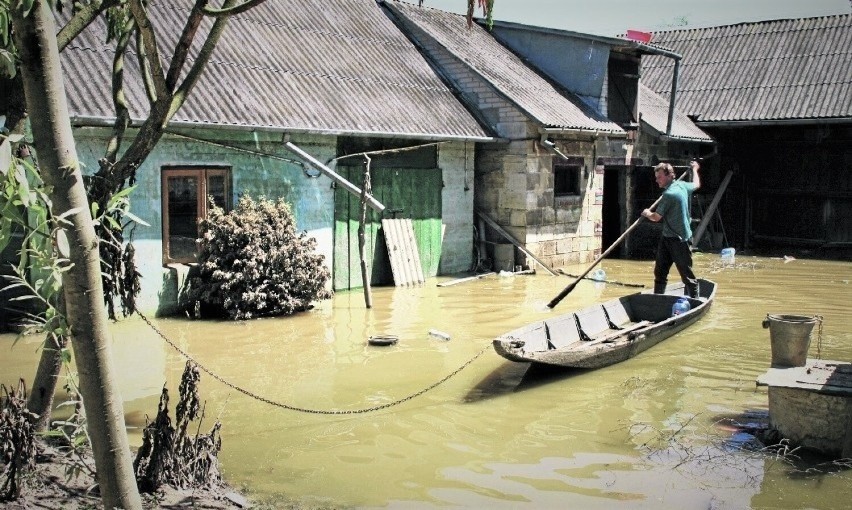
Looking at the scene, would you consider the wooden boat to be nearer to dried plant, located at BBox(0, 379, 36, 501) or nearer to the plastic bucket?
the plastic bucket

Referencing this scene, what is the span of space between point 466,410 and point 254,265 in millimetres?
4831

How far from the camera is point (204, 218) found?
1238 centimetres

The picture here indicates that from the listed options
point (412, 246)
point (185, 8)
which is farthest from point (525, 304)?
point (185, 8)

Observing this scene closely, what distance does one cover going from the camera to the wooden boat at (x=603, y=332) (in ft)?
28.0

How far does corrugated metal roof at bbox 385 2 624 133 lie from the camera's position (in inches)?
668

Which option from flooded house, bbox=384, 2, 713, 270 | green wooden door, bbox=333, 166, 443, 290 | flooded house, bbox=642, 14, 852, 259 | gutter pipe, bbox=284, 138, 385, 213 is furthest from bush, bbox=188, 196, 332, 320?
flooded house, bbox=642, 14, 852, 259

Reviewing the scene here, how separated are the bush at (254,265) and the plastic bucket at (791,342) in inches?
268

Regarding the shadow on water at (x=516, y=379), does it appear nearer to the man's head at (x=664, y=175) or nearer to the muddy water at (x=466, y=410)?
the muddy water at (x=466, y=410)

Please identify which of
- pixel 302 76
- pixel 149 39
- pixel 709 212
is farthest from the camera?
pixel 709 212

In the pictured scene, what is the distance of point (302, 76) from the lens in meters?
14.9

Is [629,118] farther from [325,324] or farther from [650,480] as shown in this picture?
[650,480]

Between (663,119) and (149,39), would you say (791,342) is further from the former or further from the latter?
(663,119)

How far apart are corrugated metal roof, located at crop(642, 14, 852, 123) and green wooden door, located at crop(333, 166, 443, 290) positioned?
31.9 ft

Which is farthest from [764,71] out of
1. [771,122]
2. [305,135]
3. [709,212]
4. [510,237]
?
[305,135]
